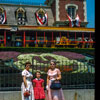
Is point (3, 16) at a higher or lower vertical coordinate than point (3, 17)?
higher

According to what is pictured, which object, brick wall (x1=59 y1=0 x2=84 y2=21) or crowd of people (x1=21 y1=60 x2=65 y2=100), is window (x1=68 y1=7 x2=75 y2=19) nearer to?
brick wall (x1=59 y1=0 x2=84 y2=21)

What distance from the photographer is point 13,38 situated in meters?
31.1

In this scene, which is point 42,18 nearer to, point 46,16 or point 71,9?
point 46,16

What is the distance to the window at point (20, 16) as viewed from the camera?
35031 mm

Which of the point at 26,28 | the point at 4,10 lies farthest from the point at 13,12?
the point at 26,28

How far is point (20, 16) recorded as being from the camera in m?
35.5

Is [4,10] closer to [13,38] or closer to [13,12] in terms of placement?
[13,12]

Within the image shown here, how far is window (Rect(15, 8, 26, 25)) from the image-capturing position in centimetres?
3503

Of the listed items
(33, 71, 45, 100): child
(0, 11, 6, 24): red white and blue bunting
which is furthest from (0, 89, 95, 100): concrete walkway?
(0, 11, 6, 24): red white and blue bunting

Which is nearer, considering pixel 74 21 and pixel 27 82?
pixel 27 82

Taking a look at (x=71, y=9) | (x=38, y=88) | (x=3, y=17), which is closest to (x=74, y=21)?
(x=71, y=9)

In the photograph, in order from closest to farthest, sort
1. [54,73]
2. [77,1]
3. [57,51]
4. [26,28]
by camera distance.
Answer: [54,73], [57,51], [26,28], [77,1]
